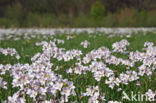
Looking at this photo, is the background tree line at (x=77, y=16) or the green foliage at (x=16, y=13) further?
the green foliage at (x=16, y=13)

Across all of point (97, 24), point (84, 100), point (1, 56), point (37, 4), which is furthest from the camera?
point (37, 4)

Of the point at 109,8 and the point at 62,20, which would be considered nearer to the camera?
the point at 62,20

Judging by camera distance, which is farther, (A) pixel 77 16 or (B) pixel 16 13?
(A) pixel 77 16

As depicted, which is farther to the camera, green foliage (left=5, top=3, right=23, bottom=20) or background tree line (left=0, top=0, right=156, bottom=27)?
green foliage (left=5, top=3, right=23, bottom=20)

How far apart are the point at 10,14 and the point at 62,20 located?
8.27m

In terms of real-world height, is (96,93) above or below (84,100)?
above

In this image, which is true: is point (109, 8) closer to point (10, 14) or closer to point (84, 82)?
point (10, 14)

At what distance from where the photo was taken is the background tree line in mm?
23562

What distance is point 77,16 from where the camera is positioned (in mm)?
34906

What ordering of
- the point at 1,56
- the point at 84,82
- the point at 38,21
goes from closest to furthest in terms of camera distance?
the point at 84,82, the point at 1,56, the point at 38,21

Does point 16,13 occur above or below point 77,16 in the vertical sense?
above

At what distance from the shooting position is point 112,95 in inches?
106

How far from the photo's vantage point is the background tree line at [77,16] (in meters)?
23.6

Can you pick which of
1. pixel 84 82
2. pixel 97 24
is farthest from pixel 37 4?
pixel 84 82
